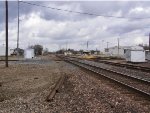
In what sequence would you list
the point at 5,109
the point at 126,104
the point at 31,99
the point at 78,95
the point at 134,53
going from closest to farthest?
the point at 5,109, the point at 126,104, the point at 31,99, the point at 78,95, the point at 134,53

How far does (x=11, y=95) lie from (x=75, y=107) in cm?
441

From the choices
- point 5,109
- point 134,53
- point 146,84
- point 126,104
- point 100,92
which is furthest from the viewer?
point 134,53

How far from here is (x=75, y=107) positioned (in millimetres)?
11383

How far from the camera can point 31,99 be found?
13.3 m

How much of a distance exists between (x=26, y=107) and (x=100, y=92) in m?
5.01

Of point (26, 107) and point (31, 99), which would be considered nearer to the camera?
point (26, 107)

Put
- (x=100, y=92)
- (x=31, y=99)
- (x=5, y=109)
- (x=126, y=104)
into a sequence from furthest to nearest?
1. (x=100, y=92)
2. (x=31, y=99)
3. (x=126, y=104)
4. (x=5, y=109)

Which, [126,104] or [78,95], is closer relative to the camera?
[126,104]

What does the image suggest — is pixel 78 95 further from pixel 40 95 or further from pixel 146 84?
pixel 146 84

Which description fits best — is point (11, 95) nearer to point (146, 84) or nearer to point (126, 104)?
point (126, 104)

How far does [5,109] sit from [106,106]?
324 centimetres

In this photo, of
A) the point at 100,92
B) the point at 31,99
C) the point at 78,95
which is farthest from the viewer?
the point at 100,92

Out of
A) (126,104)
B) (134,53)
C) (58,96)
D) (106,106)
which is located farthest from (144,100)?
(134,53)

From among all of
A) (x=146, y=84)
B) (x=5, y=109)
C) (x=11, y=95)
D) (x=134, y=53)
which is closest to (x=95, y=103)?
(x=5, y=109)
